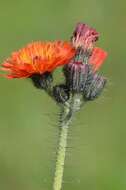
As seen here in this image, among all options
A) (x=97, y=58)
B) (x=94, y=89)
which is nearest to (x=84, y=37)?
(x=97, y=58)

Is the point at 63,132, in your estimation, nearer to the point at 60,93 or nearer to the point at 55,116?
the point at 60,93

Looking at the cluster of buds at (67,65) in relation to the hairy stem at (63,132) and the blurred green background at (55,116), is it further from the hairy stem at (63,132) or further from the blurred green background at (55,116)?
the blurred green background at (55,116)

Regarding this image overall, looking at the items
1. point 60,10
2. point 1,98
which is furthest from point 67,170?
point 60,10

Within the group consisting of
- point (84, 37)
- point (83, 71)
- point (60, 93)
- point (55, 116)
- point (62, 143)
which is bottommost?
point (55, 116)

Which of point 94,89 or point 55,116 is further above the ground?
point 94,89

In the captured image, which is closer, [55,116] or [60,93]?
[60,93]

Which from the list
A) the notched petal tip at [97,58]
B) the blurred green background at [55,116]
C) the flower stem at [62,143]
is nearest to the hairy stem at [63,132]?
the flower stem at [62,143]

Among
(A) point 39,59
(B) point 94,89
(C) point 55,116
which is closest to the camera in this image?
(A) point 39,59
